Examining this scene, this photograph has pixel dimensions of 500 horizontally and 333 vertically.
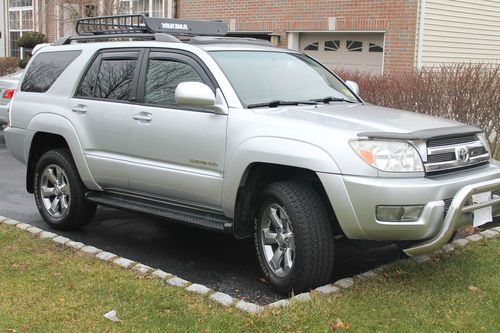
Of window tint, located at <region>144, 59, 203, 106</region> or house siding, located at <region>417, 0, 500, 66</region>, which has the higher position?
house siding, located at <region>417, 0, 500, 66</region>

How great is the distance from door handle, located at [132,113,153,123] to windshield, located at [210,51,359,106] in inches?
29.5

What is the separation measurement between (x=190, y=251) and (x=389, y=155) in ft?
7.92

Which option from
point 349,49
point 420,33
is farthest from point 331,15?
point 420,33

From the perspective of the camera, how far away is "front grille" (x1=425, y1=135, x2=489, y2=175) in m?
4.28

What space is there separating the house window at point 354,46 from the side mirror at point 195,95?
32.7ft

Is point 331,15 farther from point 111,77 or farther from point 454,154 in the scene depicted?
point 454,154

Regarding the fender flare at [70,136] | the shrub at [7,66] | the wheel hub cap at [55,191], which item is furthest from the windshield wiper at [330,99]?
the shrub at [7,66]

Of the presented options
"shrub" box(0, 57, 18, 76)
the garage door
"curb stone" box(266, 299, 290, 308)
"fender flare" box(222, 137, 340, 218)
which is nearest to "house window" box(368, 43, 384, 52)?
the garage door

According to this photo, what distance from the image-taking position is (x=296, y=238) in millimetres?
4359

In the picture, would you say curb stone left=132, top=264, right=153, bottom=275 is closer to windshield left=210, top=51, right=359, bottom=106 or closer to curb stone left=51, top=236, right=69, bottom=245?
curb stone left=51, top=236, right=69, bottom=245

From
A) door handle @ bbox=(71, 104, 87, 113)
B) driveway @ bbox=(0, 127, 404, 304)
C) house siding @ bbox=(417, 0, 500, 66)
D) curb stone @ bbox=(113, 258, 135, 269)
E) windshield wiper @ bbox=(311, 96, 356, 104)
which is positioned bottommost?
driveway @ bbox=(0, 127, 404, 304)

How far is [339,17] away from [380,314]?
10.8m

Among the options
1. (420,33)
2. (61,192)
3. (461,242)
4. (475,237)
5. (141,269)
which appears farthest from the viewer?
(420,33)

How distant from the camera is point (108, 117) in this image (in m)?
5.71
